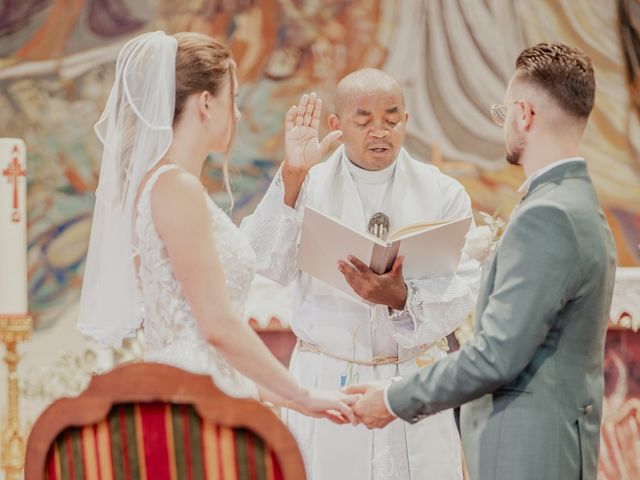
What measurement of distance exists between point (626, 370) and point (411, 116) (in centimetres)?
205

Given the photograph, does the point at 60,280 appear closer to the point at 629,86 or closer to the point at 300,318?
the point at 300,318

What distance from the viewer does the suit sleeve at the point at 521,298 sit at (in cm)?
283

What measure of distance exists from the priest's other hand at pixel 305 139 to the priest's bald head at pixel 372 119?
0.69 feet

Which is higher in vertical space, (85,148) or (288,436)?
(85,148)

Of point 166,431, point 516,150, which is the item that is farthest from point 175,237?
point 516,150

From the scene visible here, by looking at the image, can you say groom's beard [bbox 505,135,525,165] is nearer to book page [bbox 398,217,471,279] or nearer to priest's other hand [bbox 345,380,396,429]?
book page [bbox 398,217,471,279]

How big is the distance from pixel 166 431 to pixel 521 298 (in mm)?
1057

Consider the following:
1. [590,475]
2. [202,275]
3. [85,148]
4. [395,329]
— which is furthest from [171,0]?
[590,475]

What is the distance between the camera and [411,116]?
21.3 feet

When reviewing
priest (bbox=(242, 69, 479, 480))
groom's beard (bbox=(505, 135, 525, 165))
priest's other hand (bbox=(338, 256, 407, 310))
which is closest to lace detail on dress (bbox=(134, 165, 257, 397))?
priest's other hand (bbox=(338, 256, 407, 310))

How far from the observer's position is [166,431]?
2457 mm

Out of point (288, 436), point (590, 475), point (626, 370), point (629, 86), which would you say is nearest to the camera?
point (288, 436)

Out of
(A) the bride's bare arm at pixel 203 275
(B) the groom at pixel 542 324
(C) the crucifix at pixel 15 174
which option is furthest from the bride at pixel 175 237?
(C) the crucifix at pixel 15 174

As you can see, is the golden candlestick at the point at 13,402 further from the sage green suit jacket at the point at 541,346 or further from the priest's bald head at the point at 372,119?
the sage green suit jacket at the point at 541,346
